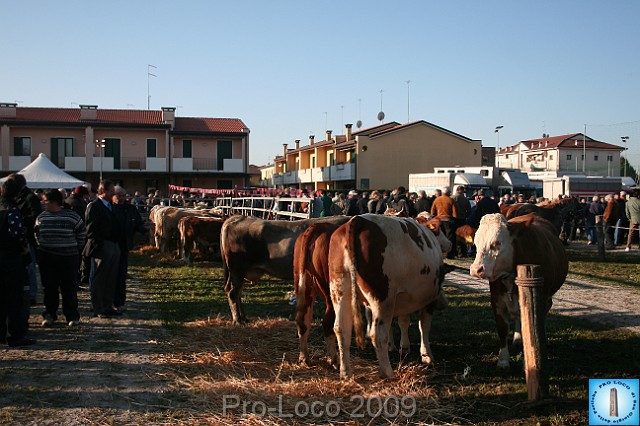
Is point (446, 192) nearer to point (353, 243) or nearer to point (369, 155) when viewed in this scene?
point (353, 243)

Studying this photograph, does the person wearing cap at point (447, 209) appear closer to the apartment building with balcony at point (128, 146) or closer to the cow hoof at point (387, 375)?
the cow hoof at point (387, 375)

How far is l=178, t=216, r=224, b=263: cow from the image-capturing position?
15906 millimetres

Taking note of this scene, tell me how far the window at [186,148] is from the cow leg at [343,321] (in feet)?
124

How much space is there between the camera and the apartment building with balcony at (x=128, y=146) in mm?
39781

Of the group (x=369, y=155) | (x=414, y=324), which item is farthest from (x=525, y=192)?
(x=414, y=324)

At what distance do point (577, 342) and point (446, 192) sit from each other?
30.0 ft

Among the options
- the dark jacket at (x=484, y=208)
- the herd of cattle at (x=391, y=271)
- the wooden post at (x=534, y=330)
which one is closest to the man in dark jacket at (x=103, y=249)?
the herd of cattle at (x=391, y=271)

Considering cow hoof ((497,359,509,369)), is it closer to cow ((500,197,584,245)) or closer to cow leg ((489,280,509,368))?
cow leg ((489,280,509,368))

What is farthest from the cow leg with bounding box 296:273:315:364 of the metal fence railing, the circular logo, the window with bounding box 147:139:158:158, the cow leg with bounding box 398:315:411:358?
the window with bounding box 147:139:158:158

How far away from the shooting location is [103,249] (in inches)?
356

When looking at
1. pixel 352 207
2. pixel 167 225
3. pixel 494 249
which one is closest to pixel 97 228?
pixel 494 249

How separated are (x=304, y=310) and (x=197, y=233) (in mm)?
10035

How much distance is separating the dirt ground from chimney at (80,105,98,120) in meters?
34.2

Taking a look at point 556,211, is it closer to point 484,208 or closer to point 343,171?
point 484,208
